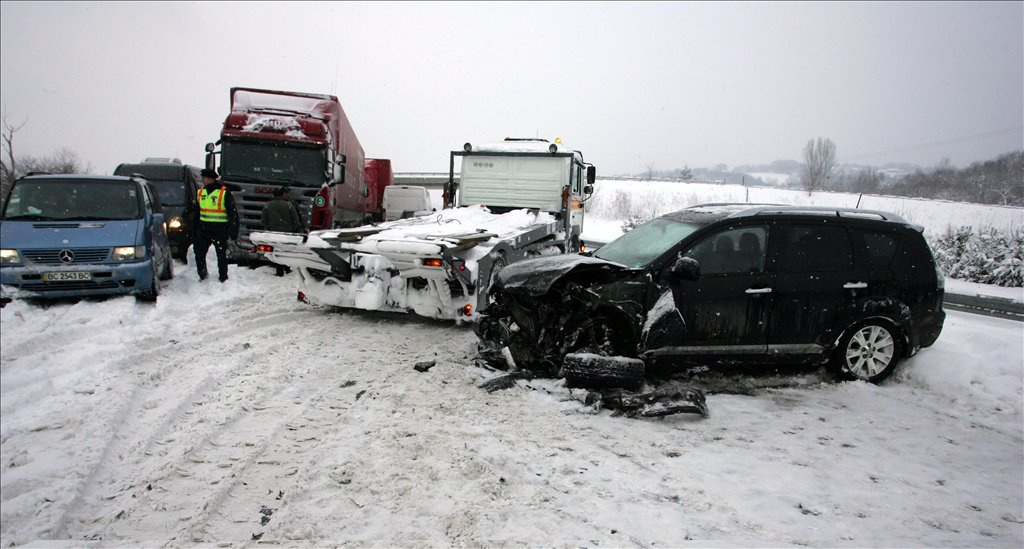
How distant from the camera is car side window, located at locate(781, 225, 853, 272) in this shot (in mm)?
5145

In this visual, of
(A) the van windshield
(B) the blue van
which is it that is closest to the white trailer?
(B) the blue van

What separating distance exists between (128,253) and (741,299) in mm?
7351

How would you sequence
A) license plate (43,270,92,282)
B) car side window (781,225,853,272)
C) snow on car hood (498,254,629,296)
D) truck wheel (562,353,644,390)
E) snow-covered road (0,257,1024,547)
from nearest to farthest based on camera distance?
snow-covered road (0,257,1024,547) < truck wheel (562,353,644,390) < snow on car hood (498,254,629,296) < car side window (781,225,853,272) < license plate (43,270,92,282)

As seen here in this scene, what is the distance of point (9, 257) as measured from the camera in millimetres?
6129

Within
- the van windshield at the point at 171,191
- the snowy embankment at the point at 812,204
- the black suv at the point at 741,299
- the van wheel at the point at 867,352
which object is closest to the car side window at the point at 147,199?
the van windshield at the point at 171,191

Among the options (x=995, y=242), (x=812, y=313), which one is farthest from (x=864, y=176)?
(x=812, y=313)

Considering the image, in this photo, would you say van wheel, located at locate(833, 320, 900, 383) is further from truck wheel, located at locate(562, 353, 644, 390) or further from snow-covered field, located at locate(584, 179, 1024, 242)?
snow-covered field, located at locate(584, 179, 1024, 242)

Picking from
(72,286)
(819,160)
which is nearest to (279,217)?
(72,286)

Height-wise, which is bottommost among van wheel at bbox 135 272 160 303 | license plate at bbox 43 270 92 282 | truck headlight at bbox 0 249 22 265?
van wheel at bbox 135 272 160 303

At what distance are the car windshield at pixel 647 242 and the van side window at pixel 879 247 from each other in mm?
1736

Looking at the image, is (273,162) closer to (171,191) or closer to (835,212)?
(171,191)

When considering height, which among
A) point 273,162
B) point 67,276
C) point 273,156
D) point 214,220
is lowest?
point 67,276

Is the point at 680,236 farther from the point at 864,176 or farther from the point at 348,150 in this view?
the point at 864,176

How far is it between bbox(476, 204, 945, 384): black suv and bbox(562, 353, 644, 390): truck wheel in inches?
0.7
